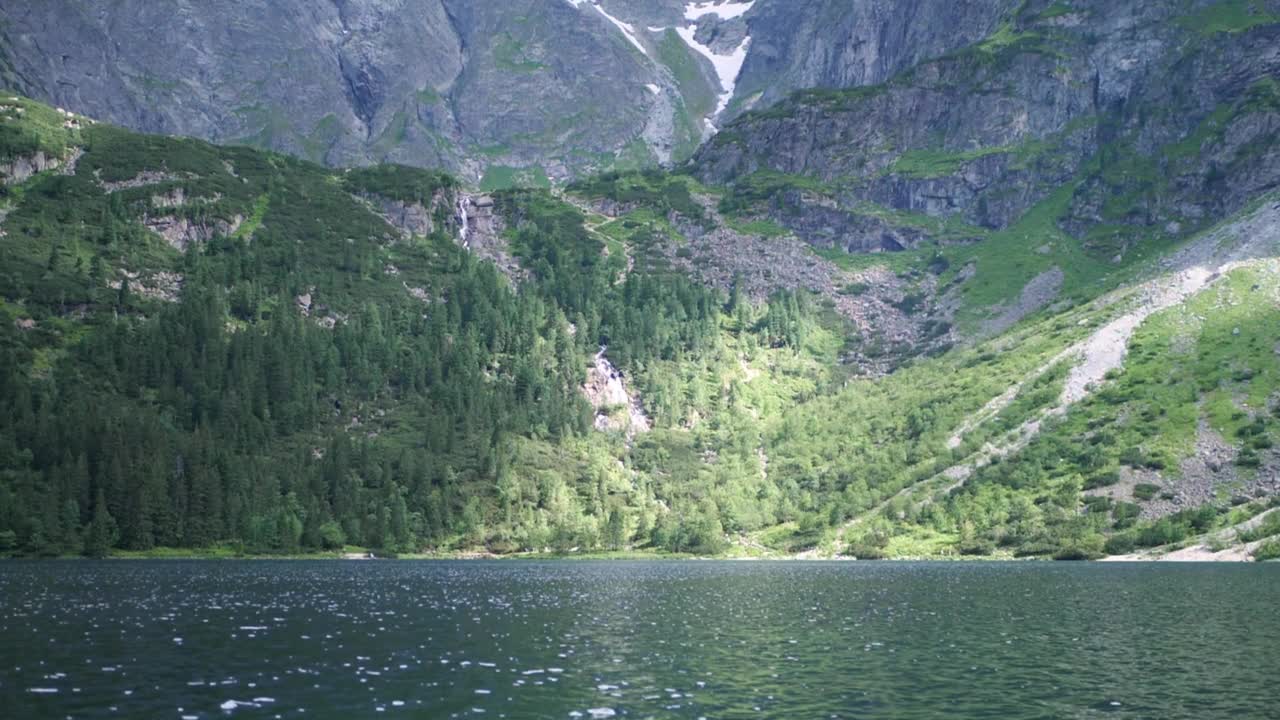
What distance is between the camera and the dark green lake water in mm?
50625

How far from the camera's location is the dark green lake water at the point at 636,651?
5062 centimetres

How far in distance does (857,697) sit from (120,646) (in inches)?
1809

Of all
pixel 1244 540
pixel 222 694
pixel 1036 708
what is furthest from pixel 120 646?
pixel 1244 540

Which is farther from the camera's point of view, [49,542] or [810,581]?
[49,542]

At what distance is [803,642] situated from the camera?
74.8 m

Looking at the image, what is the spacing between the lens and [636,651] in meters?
70.5

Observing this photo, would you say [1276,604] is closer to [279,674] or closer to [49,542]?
[279,674]

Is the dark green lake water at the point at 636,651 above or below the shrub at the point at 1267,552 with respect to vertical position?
below

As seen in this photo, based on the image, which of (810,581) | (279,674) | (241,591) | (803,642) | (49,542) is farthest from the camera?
(49,542)

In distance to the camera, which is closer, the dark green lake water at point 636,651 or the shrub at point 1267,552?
the dark green lake water at point 636,651

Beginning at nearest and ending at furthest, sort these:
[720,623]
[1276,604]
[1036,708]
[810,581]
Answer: [1036,708] < [720,623] < [1276,604] < [810,581]

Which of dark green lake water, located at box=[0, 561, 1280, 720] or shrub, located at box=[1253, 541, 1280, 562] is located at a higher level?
shrub, located at box=[1253, 541, 1280, 562]

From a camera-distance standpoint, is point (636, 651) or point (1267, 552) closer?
point (636, 651)

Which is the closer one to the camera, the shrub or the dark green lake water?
the dark green lake water
